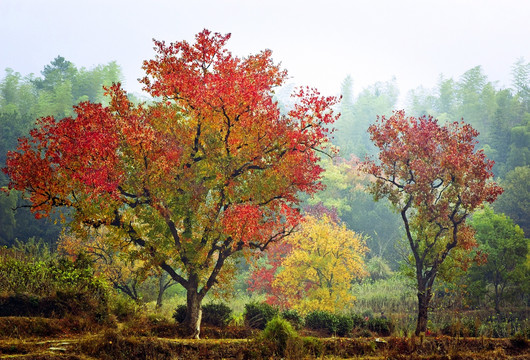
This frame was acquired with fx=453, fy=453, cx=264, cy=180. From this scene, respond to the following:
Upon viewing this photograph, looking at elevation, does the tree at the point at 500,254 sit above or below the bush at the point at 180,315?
above

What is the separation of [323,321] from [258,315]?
2269 mm

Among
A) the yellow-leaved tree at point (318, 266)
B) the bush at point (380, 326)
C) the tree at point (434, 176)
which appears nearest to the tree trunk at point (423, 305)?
the tree at point (434, 176)

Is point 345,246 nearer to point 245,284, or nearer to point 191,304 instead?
point 191,304

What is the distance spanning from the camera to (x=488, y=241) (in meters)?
24.2

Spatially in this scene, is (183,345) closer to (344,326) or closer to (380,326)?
(344,326)

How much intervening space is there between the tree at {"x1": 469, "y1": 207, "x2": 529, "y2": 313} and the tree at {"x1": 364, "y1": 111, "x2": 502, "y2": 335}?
1042cm

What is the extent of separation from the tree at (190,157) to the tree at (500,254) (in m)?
15.5

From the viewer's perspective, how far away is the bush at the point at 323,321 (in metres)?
14.3

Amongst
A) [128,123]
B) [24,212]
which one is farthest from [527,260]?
[24,212]

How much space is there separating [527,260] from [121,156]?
21146 millimetres

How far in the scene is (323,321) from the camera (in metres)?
14.6

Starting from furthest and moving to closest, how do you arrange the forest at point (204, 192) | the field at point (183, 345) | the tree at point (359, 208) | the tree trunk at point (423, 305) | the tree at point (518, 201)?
the tree at point (359, 208) < the tree at point (518, 201) < the tree trunk at point (423, 305) < the forest at point (204, 192) < the field at point (183, 345)

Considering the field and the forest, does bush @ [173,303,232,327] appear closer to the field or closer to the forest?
the forest

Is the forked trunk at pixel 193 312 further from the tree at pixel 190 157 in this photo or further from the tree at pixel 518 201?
the tree at pixel 518 201
